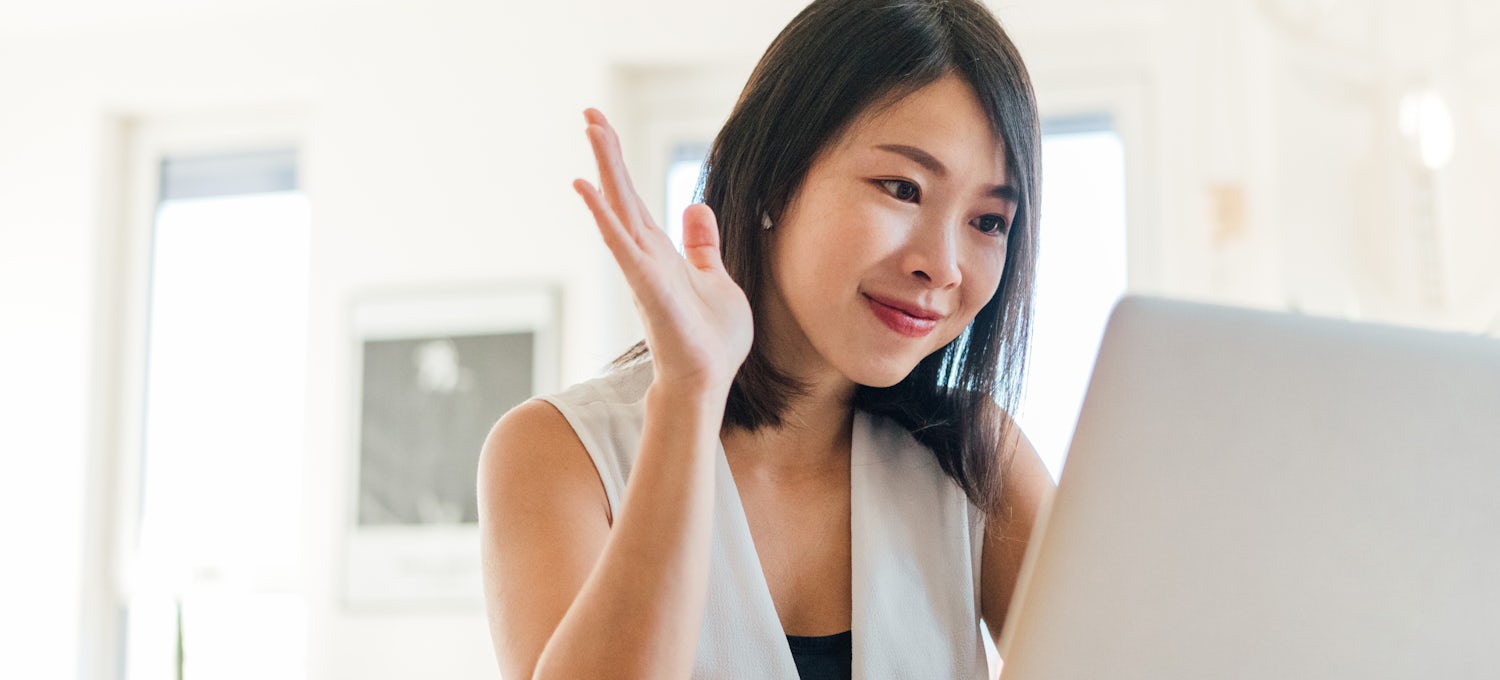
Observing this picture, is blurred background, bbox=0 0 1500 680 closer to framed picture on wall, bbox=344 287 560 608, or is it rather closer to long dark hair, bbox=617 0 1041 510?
framed picture on wall, bbox=344 287 560 608

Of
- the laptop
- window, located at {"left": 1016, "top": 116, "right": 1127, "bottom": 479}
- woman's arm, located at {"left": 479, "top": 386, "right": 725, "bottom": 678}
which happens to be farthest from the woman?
window, located at {"left": 1016, "top": 116, "right": 1127, "bottom": 479}

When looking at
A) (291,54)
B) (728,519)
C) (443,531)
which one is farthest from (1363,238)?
(291,54)

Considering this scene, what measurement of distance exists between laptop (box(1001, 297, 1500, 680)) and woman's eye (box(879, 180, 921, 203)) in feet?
1.48

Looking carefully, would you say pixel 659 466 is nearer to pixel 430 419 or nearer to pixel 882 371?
pixel 882 371

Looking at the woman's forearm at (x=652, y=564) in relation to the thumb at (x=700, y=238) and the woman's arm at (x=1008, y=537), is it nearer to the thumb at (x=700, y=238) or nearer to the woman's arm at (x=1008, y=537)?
the thumb at (x=700, y=238)

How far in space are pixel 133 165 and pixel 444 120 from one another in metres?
1.12

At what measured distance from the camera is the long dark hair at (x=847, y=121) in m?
1.05

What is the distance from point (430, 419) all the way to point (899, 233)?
2.87 meters

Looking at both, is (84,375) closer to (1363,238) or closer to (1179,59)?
(1179,59)

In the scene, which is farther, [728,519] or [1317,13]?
[1317,13]

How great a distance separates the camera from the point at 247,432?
399cm

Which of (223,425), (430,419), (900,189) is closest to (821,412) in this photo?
(900,189)

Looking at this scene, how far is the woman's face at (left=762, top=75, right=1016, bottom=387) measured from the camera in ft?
3.29

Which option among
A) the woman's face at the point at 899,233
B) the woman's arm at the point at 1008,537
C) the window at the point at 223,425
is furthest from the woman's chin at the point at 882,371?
the window at the point at 223,425
